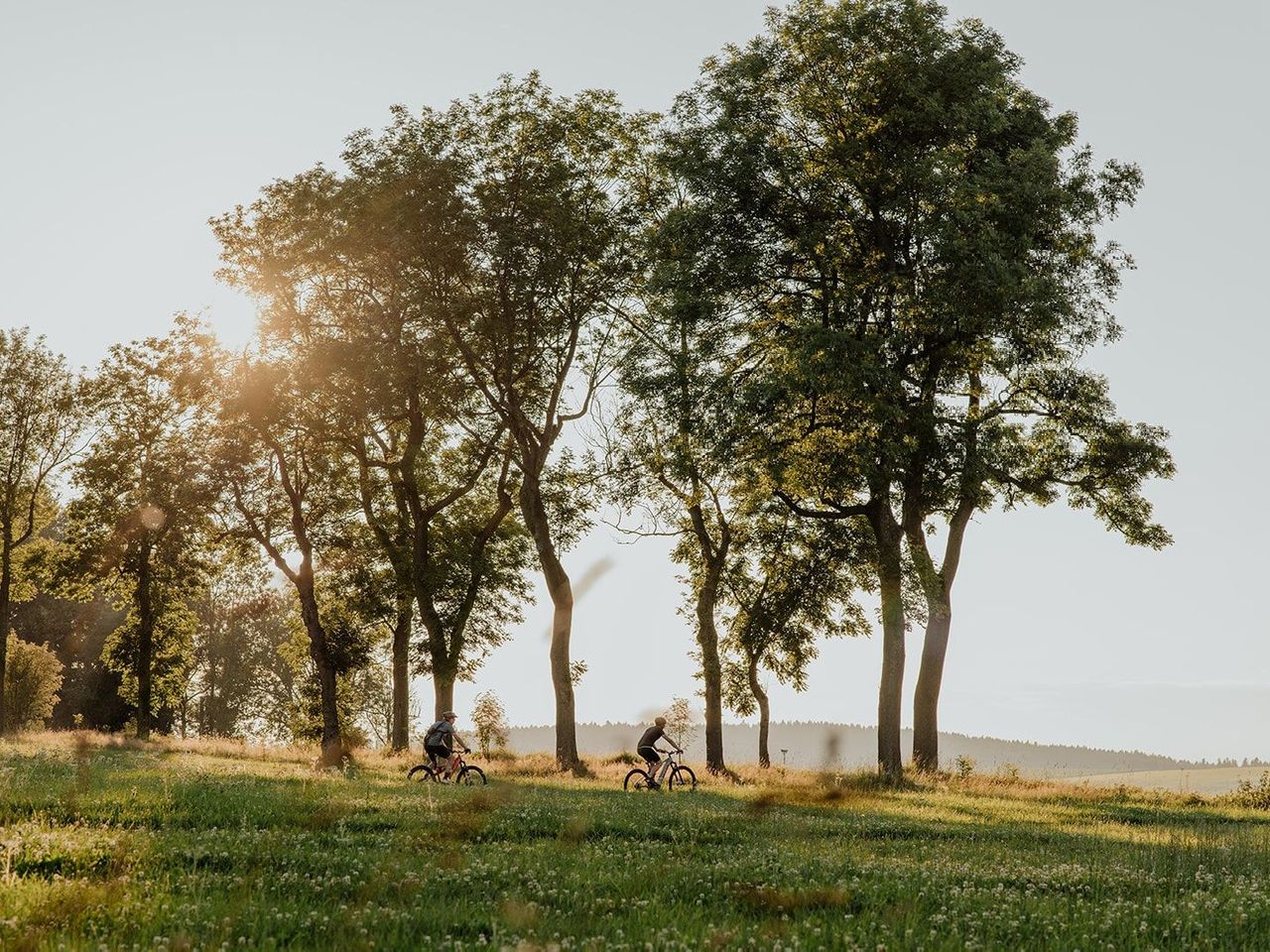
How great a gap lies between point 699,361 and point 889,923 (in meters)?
25.9

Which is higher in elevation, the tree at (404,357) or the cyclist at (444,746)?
the tree at (404,357)

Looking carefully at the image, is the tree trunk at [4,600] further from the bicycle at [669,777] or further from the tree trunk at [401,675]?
the bicycle at [669,777]

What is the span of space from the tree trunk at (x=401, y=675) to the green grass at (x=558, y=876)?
26067 mm

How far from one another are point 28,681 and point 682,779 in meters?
49.9

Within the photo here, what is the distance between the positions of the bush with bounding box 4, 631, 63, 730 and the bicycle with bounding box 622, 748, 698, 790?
46764 millimetres

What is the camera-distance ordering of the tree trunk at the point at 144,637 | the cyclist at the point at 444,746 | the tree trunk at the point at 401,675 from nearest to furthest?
1. the cyclist at the point at 444,746
2. the tree trunk at the point at 401,675
3. the tree trunk at the point at 144,637

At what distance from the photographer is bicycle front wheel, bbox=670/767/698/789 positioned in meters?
28.8

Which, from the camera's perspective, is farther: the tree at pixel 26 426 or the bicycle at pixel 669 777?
the tree at pixel 26 426

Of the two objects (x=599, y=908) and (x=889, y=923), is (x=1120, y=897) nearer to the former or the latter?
(x=889, y=923)

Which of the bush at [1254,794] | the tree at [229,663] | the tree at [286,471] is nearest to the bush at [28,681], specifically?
the tree at [229,663]

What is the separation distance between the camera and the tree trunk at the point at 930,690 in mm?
34812

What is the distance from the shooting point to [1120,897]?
10.6 m

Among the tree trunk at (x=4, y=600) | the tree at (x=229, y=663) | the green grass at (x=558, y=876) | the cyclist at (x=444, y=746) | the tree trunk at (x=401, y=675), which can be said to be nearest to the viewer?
the green grass at (x=558, y=876)

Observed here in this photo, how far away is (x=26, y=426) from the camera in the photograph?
52.1 meters
